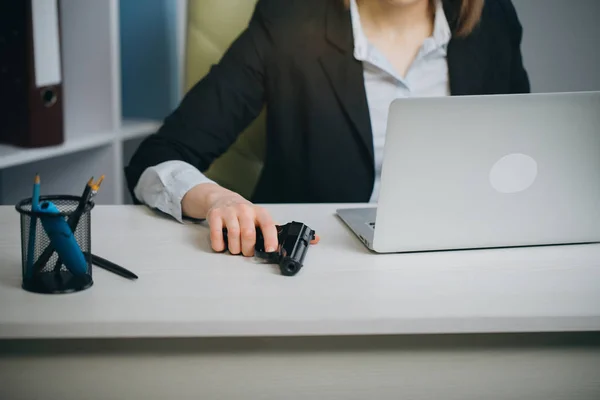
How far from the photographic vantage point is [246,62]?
1.45 metres

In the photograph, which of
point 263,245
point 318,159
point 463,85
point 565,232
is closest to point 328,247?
point 263,245

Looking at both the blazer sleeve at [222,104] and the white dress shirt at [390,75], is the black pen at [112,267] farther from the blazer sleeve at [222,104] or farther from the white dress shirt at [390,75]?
the white dress shirt at [390,75]

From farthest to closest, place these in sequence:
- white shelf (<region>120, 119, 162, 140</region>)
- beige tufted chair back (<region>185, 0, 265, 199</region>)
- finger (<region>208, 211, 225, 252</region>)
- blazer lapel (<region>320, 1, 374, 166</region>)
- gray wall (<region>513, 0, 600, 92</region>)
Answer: gray wall (<region>513, 0, 600, 92</region>) < white shelf (<region>120, 119, 162, 140</region>) < beige tufted chair back (<region>185, 0, 265, 199</region>) < blazer lapel (<region>320, 1, 374, 166</region>) < finger (<region>208, 211, 225, 252</region>)

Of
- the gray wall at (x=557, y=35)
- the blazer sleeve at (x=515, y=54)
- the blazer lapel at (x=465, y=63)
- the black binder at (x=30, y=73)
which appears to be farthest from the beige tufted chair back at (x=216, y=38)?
the gray wall at (x=557, y=35)

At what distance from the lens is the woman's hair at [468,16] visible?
58.7 inches

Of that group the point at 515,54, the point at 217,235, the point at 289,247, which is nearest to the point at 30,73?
the point at 217,235

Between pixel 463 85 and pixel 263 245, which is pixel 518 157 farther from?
pixel 463 85

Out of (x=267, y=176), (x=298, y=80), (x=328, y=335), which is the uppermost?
(x=298, y=80)

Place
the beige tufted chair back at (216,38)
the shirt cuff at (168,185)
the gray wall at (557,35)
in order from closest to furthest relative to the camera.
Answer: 1. the shirt cuff at (168,185)
2. the beige tufted chair back at (216,38)
3. the gray wall at (557,35)

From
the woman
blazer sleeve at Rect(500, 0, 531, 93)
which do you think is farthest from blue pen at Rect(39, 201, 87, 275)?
blazer sleeve at Rect(500, 0, 531, 93)

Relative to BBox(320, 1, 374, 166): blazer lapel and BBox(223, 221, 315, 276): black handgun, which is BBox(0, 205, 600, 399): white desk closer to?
BBox(223, 221, 315, 276): black handgun

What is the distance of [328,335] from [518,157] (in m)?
0.33

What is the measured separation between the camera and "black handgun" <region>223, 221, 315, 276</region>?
771 millimetres

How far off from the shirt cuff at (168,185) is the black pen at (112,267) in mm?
240
